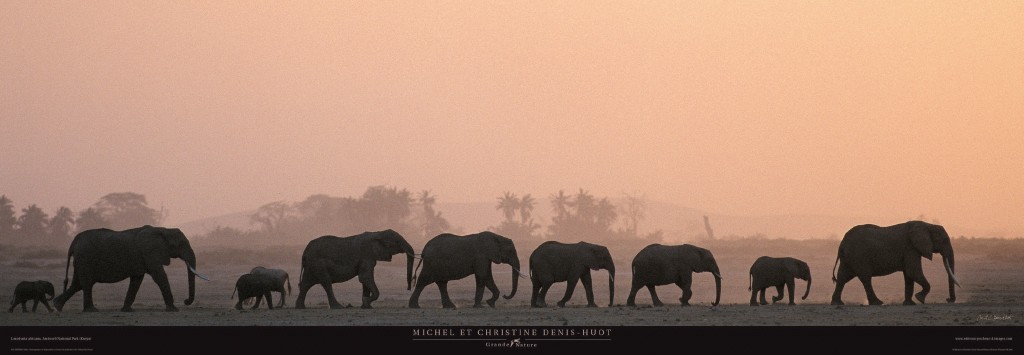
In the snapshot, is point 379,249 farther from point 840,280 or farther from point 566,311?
point 840,280

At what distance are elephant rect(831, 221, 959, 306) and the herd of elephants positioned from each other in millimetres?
24

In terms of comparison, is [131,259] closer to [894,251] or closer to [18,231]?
[894,251]

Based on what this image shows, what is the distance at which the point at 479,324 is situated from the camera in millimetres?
29172

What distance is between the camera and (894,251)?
3531 cm

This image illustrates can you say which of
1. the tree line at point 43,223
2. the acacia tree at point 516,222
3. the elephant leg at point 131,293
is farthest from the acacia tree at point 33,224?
the elephant leg at point 131,293

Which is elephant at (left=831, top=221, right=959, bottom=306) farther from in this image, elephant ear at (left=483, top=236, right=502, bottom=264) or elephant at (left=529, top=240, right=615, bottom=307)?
elephant ear at (left=483, top=236, right=502, bottom=264)

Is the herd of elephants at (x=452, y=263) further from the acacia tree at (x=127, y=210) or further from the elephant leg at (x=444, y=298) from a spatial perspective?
the acacia tree at (x=127, y=210)

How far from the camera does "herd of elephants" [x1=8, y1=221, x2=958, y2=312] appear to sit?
34000 millimetres

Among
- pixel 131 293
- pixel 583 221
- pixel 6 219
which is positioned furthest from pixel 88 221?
pixel 131 293
